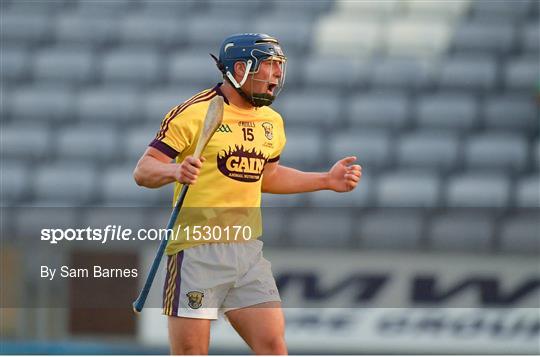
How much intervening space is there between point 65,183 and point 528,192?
3.34 m

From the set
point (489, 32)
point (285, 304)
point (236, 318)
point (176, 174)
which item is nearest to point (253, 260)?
point (236, 318)

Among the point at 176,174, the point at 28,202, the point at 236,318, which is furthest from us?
the point at 28,202

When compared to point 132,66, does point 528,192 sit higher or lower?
lower

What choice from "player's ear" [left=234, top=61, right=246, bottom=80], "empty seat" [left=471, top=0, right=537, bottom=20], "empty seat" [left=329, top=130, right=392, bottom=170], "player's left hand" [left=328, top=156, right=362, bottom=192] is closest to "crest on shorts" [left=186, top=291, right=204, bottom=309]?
"player's left hand" [left=328, top=156, right=362, bottom=192]

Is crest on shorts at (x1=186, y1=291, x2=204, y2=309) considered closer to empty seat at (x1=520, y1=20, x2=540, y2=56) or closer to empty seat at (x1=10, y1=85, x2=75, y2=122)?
empty seat at (x1=10, y1=85, x2=75, y2=122)

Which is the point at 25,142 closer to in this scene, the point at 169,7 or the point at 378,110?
the point at 169,7

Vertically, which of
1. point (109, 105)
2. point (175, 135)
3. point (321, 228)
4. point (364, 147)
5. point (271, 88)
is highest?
point (271, 88)

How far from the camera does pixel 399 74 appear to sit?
975 centimetres

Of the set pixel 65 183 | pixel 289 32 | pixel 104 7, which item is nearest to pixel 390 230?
pixel 65 183

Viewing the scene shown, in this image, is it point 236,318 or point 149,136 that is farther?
point 149,136

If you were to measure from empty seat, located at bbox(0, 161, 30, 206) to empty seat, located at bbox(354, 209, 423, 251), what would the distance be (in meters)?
2.51

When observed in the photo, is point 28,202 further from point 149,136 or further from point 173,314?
point 173,314

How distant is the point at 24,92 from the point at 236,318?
18.9 feet

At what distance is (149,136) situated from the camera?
368 inches
